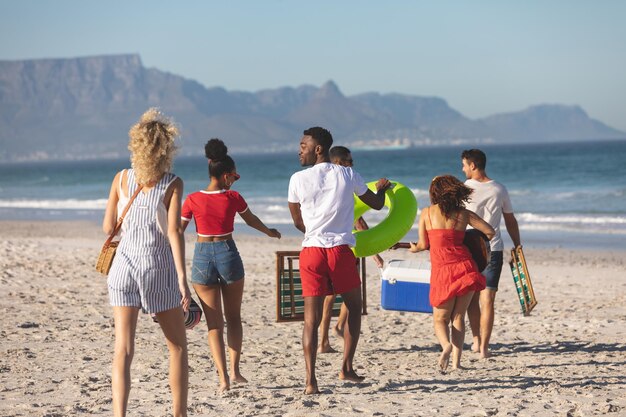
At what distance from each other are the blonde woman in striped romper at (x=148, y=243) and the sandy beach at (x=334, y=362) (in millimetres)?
1044

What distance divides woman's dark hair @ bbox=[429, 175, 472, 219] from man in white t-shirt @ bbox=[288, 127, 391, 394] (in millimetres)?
543

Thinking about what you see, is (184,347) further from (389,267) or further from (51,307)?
(51,307)

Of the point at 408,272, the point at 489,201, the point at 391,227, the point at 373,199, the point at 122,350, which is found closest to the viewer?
the point at 122,350

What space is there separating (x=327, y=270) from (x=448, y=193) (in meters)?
0.96

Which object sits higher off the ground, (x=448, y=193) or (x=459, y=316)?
(x=448, y=193)

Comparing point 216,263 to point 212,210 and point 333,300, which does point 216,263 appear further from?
point 333,300

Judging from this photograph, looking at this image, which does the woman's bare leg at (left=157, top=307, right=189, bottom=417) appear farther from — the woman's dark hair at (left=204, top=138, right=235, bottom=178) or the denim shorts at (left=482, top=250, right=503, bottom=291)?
the denim shorts at (left=482, top=250, right=503, bottom=291)

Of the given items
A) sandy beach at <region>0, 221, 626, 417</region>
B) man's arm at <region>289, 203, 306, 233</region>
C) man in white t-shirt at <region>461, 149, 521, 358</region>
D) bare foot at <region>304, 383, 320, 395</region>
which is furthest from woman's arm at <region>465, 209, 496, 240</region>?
bare foot at <region>304, 383, 320, 395</region>

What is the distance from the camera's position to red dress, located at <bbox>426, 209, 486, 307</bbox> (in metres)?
5.69

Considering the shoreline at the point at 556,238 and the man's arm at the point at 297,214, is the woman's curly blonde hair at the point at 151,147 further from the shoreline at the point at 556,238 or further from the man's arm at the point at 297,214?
the shoreline at the point at 556,238

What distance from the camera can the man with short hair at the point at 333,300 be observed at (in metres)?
6.00

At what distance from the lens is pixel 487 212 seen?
6.27 meters

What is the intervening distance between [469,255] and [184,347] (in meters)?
2.15

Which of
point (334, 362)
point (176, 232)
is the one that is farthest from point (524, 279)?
point (176, 232)
